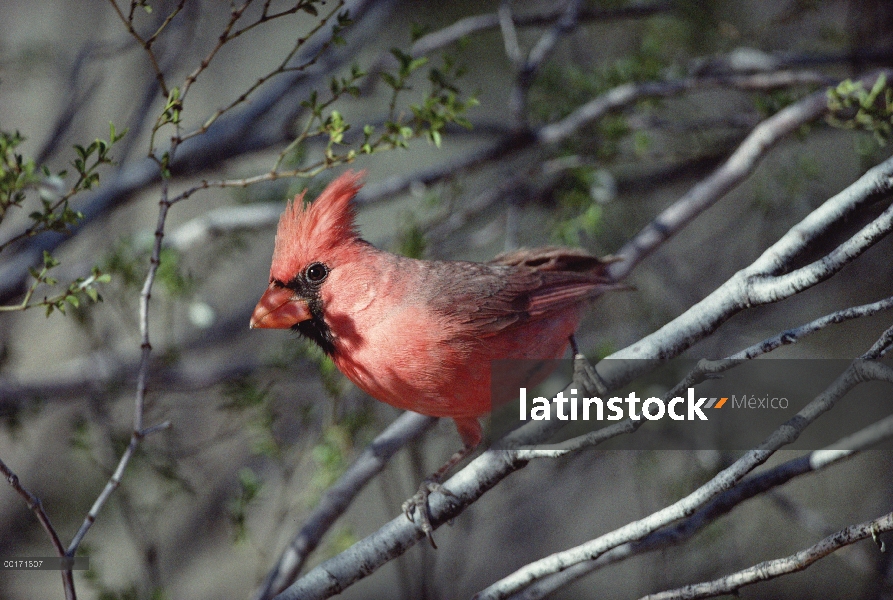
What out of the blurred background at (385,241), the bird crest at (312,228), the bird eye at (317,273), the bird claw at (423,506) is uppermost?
the blurred background at (385,241)

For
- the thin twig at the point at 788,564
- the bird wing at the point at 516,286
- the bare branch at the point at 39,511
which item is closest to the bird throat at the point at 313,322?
the bird wing at the point at 516,286

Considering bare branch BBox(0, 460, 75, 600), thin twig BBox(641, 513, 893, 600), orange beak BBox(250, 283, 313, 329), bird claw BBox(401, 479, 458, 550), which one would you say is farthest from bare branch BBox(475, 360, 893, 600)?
bare branch BBox(0, 460, 75, 600)

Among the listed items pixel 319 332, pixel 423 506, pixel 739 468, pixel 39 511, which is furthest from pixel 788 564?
pixel 39 511

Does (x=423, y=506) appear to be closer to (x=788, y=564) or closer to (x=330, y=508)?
(x=330, y=508)

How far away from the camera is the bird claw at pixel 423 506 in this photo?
4.08 feet

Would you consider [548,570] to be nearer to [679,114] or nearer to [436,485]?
[436,485]

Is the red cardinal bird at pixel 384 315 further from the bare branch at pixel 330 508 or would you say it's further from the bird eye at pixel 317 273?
the bare branch at pixel 330 508

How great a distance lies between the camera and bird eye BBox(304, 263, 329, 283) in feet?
3.84

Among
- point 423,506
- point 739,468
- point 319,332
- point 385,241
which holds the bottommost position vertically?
point 739,468

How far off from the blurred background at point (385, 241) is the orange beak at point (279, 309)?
303mm

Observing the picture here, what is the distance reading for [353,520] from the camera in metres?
2.72

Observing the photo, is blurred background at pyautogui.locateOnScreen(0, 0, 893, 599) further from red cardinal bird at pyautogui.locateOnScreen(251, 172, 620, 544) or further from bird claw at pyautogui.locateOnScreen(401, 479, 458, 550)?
bird claw at pyautogui.locateOnScreen(401, 479, 458, 550)

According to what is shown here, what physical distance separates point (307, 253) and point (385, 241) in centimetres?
97

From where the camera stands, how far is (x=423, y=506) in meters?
1.29
